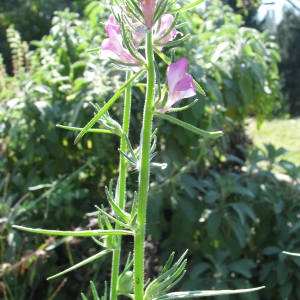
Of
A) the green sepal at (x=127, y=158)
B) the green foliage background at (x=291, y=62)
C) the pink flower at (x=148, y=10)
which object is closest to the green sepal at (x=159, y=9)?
the pink flower at (x=148, y=10)

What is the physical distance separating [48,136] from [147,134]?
1.62m

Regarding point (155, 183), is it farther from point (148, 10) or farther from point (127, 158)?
point (148, 10)

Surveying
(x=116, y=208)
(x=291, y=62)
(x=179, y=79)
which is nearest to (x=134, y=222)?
(x=116, y=208)

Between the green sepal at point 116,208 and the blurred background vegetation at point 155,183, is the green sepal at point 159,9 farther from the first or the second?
the blurred background vegetation at point 155,183

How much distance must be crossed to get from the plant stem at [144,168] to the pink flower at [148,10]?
0.05ft

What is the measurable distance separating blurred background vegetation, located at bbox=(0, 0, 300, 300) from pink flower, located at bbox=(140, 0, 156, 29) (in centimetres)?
127

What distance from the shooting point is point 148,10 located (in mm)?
674

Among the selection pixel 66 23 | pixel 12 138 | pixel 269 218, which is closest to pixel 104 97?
pixel 12 138

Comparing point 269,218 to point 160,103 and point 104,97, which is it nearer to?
point 104,97

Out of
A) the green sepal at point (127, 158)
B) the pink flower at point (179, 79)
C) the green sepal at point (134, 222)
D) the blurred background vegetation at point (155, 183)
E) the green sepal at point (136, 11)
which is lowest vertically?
the blurred background vegetation at point (155, 183)

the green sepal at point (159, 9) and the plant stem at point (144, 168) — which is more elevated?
the green sepal at point (159, 9)

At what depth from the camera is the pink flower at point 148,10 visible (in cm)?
67

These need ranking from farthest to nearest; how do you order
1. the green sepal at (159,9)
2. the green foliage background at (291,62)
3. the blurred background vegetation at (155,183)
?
the green foliage background at (291,62) → the blurred background vegetation at (155,183) → the green sepal at (159,9)

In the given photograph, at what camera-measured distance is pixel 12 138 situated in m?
2.26
